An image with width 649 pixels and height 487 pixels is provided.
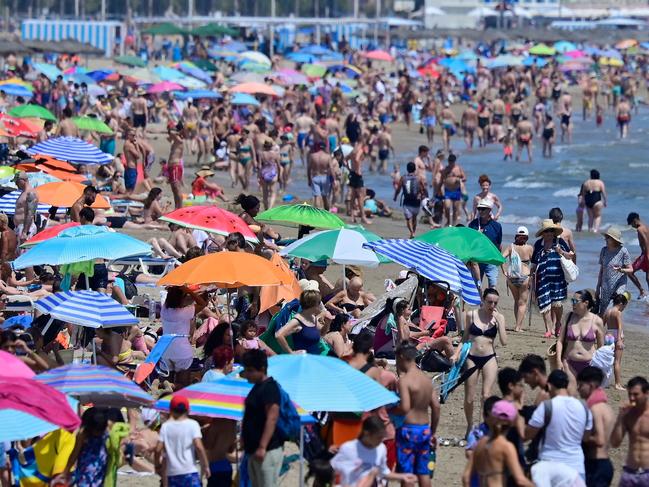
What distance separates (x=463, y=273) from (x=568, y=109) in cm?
2776

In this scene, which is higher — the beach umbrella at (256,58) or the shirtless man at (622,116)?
the beach umbrella at (256,58)

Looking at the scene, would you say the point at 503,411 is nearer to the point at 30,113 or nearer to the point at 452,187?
the point at 452,187

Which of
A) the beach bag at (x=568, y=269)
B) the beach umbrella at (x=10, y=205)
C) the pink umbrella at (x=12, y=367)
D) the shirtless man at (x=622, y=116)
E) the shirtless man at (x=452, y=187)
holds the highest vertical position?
the pink umbrella at (x=12, y=367)

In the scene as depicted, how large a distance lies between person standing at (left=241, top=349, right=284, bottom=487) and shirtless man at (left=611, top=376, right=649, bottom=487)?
1.78 meters

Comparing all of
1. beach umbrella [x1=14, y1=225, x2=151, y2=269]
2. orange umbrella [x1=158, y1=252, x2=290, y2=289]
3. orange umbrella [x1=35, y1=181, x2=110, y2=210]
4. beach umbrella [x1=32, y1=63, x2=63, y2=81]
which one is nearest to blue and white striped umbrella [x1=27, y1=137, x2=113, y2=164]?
orange umbrella [x1=35, y1=181, x2=110, y2=210]

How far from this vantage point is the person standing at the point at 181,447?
7.20 m

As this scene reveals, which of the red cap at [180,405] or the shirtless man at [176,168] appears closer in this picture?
the red cap at [180,405]

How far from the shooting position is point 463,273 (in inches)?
442

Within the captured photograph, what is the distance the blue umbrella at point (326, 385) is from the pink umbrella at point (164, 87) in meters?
24.8

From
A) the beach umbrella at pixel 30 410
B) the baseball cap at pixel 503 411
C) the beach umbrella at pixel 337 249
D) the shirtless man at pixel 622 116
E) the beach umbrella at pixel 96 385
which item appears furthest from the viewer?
the shirtless man at pixel 622 116

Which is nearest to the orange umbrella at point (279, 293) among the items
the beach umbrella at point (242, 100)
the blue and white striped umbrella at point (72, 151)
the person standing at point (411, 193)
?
the blue and white striped umbrella at point (72, 151)

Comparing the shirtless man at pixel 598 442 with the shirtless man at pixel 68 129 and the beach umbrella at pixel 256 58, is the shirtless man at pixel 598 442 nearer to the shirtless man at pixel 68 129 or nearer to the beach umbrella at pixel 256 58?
the shirtless man at pixel 68 129

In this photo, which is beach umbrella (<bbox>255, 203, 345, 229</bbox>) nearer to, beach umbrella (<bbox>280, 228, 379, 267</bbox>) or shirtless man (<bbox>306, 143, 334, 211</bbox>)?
beach umbrella (<bbox>280, 228, 379, 267</bbox>)

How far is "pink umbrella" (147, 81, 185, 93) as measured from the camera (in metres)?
31.9
